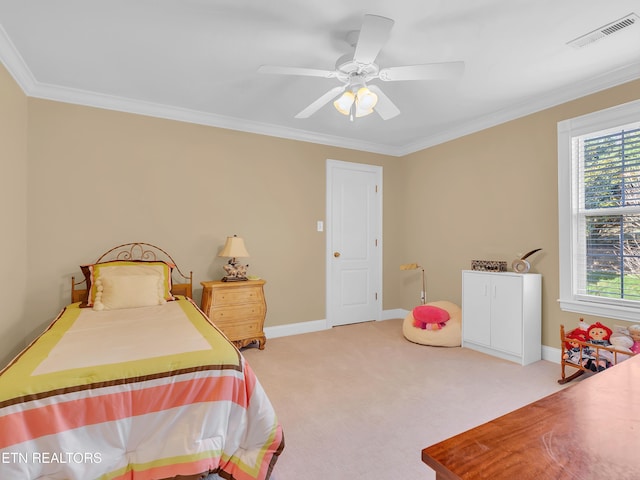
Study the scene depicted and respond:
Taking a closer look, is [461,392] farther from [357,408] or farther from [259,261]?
[259,261]

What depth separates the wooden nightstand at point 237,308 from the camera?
3377mm

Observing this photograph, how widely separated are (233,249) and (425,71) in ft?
7.96

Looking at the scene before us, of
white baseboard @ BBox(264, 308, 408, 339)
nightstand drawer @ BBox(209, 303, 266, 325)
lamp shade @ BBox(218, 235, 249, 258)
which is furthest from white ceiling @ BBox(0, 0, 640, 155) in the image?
white baseboard @ BBox(264, 308, 408, 339)

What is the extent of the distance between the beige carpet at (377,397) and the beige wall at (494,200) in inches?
38.0

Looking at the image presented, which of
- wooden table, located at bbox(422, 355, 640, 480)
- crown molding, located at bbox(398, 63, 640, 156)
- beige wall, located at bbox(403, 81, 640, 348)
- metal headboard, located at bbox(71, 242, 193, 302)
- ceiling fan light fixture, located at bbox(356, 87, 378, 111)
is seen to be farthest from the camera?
metal headboard, located at bbox(71, 242, 193, 302)

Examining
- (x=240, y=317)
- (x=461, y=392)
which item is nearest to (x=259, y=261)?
(x=240, y=317)

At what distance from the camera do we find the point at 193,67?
2672 millimetres

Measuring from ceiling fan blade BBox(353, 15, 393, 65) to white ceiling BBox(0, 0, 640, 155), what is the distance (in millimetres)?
260

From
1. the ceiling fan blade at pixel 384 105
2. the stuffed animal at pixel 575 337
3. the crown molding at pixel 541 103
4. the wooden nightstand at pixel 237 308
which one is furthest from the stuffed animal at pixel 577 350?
the wooden nightstand at pixel 237 308

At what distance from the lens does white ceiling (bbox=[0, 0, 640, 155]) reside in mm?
1997

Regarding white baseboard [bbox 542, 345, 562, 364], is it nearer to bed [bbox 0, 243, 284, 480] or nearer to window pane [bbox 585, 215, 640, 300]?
window pane [bbox 585, 215, 640, 300]

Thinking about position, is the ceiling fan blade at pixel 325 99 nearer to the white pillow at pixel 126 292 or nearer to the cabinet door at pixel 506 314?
the white pillow at pixel 126 292

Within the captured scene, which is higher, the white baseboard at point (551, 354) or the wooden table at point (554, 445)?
the wooden table at point (554, 445)

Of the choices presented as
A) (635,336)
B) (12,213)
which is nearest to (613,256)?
(635,336)
